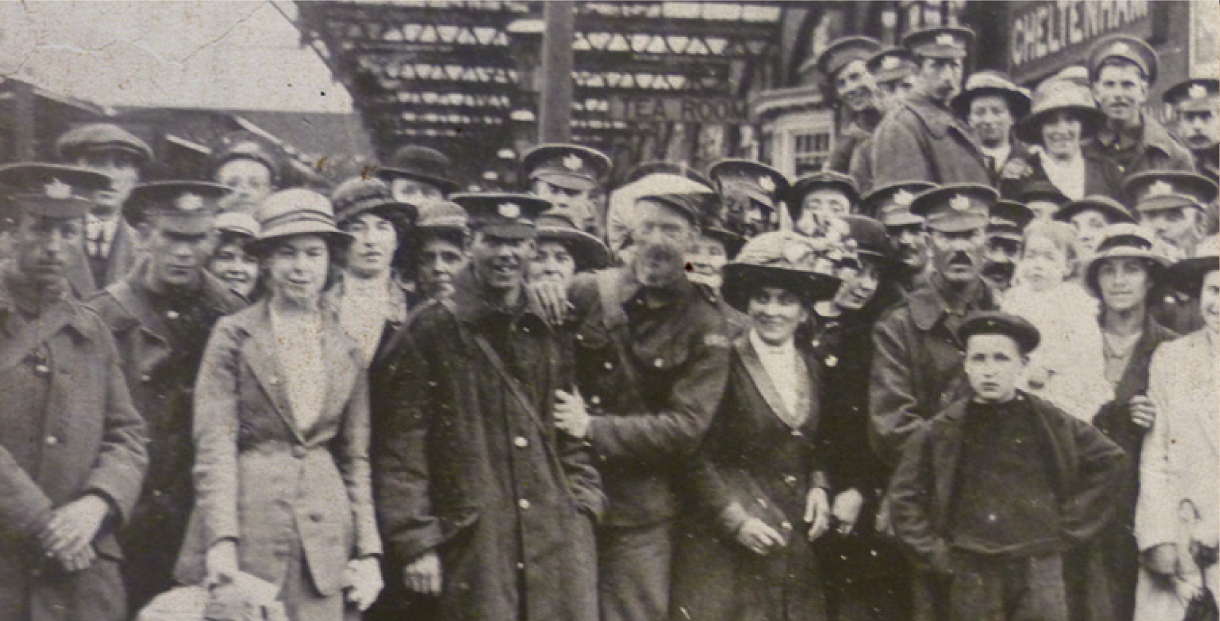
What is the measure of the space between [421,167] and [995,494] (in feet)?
9.37

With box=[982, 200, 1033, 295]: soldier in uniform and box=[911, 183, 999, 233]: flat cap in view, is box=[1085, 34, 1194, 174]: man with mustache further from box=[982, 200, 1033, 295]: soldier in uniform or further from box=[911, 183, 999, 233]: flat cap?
box=[911, 183, 999, 233]: flat cap

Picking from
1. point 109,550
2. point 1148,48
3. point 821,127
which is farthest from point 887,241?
point 109,550

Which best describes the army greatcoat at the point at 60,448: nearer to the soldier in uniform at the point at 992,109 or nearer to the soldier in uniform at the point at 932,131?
Result: the soldier in uniform at the point at 932,131

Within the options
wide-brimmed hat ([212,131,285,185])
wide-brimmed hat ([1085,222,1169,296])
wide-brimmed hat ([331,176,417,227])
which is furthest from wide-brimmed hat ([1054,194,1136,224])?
wide-brimmed hat ([212,131,285,185])

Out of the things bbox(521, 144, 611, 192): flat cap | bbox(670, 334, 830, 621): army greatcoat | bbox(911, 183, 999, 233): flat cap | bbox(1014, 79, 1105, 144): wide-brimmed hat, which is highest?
bbox(1014, 79, 1105, 144): wide-brimmed hat

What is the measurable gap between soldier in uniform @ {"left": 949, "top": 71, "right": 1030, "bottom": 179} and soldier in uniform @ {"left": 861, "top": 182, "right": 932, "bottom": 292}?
49 cm

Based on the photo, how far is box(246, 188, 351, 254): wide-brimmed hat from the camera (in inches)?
211

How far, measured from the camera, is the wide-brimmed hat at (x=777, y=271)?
5.54 m

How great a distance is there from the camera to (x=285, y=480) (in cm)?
520

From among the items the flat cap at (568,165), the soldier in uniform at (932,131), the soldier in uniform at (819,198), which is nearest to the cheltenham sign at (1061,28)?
the soldier in uniform at (932,131)

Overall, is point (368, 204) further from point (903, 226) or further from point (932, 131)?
point (932, 131)

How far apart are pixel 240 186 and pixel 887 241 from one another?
282 centimetres

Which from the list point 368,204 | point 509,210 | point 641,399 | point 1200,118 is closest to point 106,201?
point 368,204

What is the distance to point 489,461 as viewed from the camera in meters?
5.32
